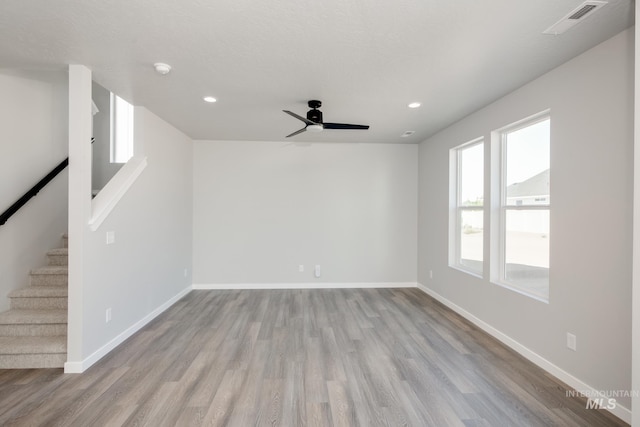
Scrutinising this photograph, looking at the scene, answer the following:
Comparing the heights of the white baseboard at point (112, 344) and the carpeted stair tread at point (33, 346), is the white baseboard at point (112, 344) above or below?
below

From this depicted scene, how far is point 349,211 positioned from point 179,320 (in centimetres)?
320

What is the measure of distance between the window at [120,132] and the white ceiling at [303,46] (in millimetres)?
2127

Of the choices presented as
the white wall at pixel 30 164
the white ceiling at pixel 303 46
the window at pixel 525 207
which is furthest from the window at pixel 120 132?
the window at pixel 525 207

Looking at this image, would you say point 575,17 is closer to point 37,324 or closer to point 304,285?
point 304,285

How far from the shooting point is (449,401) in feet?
6.88

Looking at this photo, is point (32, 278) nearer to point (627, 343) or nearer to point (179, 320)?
point (179, 320)

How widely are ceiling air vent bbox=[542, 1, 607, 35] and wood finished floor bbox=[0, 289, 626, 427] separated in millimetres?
2631

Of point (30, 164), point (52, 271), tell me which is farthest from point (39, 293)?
point (30, 164)

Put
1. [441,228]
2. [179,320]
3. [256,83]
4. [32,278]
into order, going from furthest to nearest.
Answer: [441,228] < [179,320] < [32,278] < [256,83]

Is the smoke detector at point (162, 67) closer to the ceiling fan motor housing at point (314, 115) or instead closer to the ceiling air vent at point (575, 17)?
the ceiling fan motor housing at point (314, 115)

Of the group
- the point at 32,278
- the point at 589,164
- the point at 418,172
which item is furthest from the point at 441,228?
the point at 32,278

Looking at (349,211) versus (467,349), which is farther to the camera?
(349,211)

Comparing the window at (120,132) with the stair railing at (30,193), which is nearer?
the stair railing at (30,193)

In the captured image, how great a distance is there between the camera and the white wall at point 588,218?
6.37ft
